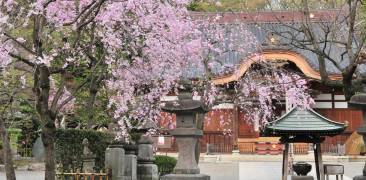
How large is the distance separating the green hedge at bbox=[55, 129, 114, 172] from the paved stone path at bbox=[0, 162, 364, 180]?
5.39 metres

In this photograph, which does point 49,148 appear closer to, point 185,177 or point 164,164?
point 185,177

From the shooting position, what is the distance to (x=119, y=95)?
1215cm

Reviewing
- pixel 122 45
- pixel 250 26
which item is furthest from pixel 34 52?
pixel 250 26

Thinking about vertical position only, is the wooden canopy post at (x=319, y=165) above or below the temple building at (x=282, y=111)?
below

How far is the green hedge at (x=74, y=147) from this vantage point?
515 inches

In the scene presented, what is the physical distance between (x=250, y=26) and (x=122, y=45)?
80.7ft

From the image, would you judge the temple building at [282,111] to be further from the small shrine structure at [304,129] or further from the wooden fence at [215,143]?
the small shrine structure at [304,129]

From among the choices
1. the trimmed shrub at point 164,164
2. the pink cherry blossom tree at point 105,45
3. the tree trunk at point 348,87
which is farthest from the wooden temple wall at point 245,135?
the tree trunk at point 348,87

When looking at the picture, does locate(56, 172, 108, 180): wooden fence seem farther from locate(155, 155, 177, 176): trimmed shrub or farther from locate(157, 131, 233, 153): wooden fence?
locate(157, 131, 233, 153): wooden fence

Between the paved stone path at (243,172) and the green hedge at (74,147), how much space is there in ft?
17.7

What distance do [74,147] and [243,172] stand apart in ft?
29.4

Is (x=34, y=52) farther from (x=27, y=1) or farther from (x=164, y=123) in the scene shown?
(x=164, y=123)

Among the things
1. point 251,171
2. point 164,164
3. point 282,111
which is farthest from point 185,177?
point 282,111

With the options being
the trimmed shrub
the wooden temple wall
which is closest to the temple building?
the wooden temple wall
